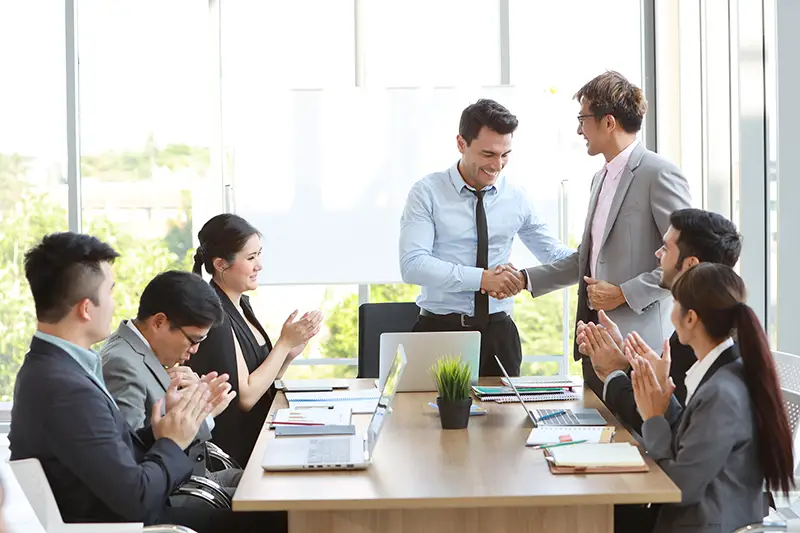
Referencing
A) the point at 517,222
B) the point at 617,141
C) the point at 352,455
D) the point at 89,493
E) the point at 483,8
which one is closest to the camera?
the point at 89,493

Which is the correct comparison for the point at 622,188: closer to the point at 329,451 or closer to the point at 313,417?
the point at 313,417

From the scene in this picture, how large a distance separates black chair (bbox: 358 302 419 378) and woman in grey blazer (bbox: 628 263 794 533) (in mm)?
1921

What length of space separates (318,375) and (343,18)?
2237mm

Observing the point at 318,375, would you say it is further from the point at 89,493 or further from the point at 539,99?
the point at 89,493

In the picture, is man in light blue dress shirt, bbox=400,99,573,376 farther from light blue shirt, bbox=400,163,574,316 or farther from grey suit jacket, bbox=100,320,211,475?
grey suit jacket, bbox=100,320,211,475

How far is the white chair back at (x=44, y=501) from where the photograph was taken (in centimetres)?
204

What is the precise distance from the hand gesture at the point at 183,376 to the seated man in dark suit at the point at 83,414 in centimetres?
24

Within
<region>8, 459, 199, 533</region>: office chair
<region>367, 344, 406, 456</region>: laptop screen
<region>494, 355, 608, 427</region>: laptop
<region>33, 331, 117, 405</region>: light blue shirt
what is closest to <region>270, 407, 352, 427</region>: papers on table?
<region>367, 344, 406, 456</region>: laptop screen

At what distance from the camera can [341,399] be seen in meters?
3.28

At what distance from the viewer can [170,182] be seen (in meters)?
6.10

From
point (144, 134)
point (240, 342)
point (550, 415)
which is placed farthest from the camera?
point (144, 134)

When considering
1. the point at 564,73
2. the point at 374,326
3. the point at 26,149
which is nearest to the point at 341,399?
the point at 374,326

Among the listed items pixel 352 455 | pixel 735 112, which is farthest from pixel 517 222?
pixel 352 455

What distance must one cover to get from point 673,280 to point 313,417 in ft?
3.93
